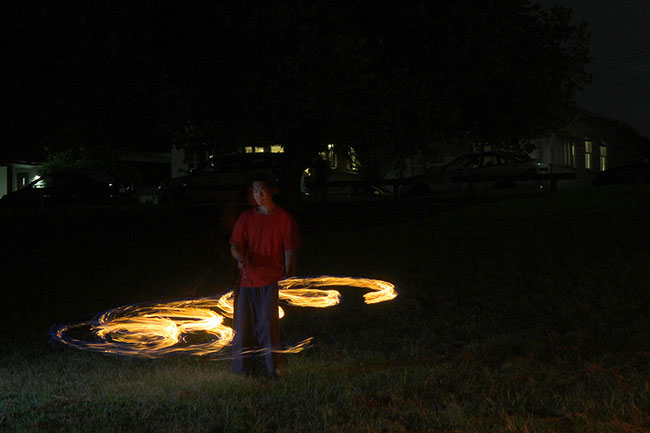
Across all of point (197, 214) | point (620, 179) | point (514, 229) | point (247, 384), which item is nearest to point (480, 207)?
point (514, 229)

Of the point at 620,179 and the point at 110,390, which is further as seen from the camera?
the point at 620,179

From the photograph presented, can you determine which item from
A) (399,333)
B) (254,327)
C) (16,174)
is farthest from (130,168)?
(254,327)

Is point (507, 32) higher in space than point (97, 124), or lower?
higher

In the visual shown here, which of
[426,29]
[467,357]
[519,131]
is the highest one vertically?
[426,29]

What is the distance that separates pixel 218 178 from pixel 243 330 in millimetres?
22655

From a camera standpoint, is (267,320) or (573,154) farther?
(573,154)

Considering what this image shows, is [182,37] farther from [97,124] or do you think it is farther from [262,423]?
[262,423]

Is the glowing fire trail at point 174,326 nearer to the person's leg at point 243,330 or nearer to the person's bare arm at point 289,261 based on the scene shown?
the person's leg at point 243,330

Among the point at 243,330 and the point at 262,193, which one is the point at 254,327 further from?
the point at 262,193

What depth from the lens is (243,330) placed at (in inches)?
272

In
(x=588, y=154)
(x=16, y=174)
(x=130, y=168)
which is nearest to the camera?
(x=588, y=154)

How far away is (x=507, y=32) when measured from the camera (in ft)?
53.8

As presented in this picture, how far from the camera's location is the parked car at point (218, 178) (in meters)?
Result: 27.8

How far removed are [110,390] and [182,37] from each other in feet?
33.2
